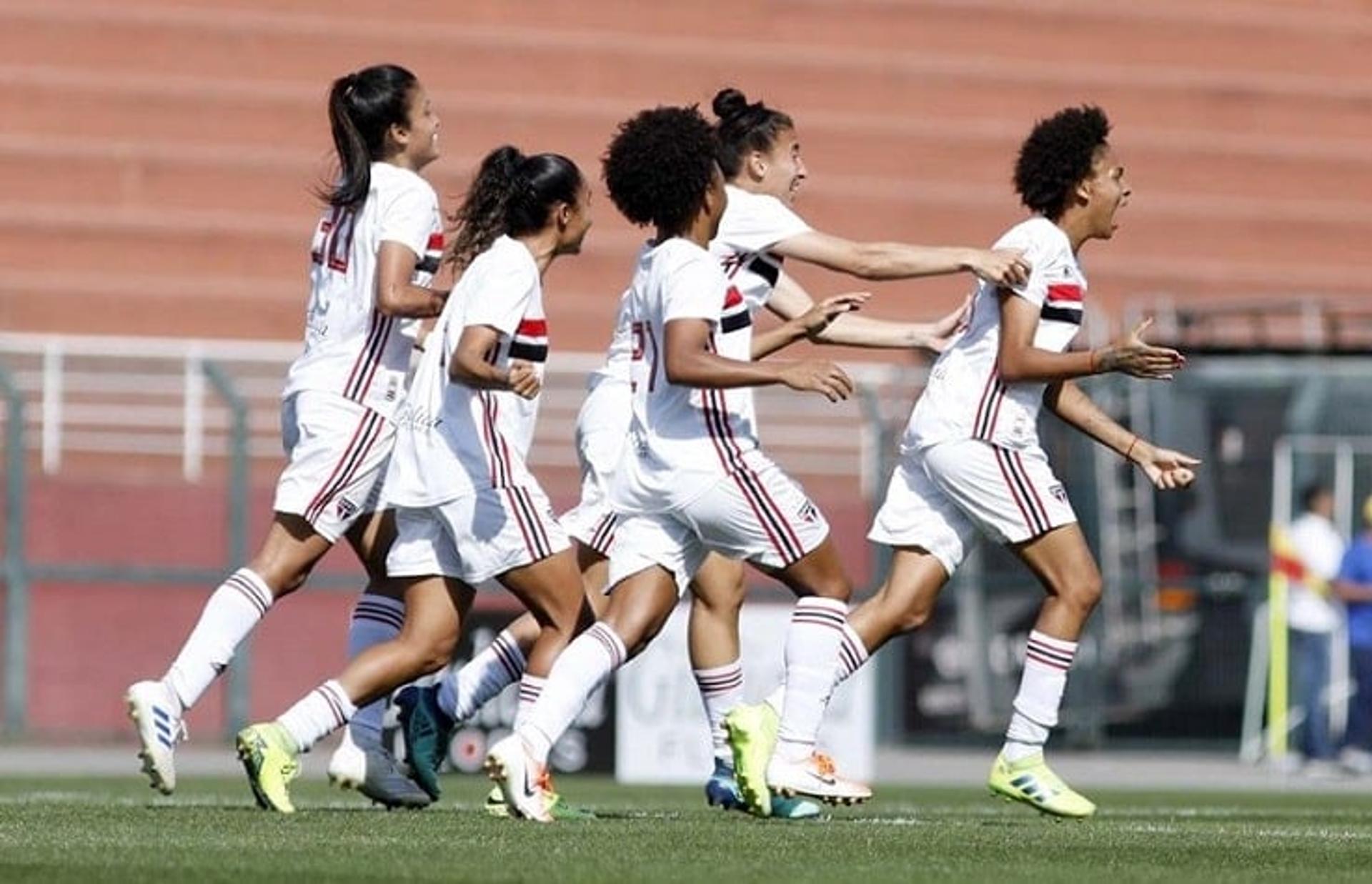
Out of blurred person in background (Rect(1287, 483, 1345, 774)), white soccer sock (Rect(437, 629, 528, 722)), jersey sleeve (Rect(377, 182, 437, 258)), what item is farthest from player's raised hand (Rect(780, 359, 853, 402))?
blurred person in background (Rect(1287, 483, 1345, 774))

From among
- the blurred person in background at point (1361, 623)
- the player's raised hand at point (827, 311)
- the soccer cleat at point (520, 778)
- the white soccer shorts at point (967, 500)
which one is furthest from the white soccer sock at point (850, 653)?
the blurred person in background at point (1361, 623)

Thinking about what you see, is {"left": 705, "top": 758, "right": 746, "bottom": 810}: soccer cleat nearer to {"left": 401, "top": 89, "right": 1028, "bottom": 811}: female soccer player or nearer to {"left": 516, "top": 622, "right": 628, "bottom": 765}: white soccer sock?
{"left": 401, "top": 89, "right": 1028, "bottom": 811}: female soccer player

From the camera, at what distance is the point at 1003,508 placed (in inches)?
411

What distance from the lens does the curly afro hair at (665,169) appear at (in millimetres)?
9648

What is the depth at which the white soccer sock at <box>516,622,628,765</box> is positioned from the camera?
920 cm

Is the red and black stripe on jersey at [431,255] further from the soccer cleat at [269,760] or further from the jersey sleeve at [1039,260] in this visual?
the jersey sleeve at [1039,260]

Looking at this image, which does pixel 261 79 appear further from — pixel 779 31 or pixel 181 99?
pixel 779 31

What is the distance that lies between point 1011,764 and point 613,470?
5.49ft

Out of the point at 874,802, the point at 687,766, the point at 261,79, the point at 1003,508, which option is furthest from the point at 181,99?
the point at 1003,508

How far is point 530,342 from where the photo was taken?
963 cm

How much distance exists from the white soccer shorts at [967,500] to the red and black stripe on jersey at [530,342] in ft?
5.06

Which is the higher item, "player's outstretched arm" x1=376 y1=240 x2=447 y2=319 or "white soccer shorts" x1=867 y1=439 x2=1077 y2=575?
"player's outstretched arm" x1=376 y1=240 x2=447 y2=319

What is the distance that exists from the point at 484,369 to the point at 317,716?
48.6 inches

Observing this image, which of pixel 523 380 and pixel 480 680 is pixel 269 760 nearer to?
pixel 480 680
